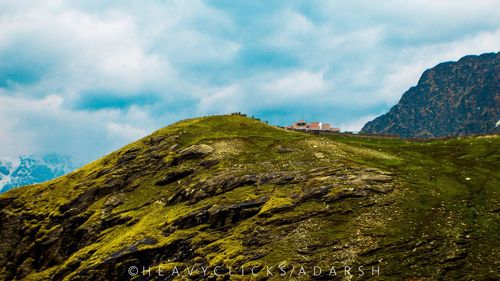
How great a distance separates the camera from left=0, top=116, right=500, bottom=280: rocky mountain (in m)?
56.3

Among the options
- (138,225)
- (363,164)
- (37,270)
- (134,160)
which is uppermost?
(134,160)

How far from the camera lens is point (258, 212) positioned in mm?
74062

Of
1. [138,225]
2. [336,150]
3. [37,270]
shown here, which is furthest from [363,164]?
[37,270]

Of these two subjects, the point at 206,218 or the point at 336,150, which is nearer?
the point at 206,218

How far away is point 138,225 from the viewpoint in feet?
277

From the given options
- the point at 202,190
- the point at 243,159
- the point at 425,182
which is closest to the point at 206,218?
the point at 202,190

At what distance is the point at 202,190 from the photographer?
87000 mm

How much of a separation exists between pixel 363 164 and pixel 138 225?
42.7m

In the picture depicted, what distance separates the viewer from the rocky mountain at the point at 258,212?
185 ft

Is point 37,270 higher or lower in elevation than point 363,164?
lower

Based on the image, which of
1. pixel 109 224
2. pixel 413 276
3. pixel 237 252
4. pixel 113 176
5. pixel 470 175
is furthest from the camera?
pixel 113 176

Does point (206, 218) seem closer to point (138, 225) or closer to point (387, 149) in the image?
point (138, 225)

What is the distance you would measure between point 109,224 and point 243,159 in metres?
Result: 29.8

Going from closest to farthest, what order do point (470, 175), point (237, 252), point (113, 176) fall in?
point (237, 252) < point (470, 175) < point (113, 176)
